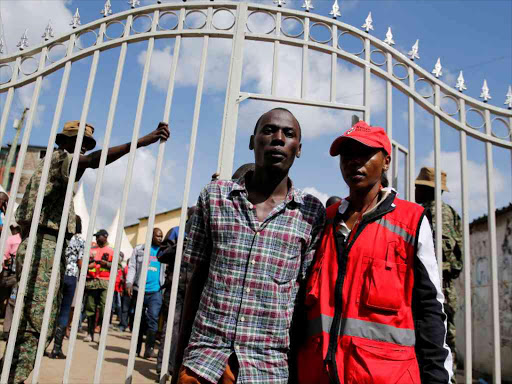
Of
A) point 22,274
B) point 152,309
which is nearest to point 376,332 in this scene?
point 22,274

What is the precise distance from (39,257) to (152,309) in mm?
3081

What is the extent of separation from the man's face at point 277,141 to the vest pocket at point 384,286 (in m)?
0.57

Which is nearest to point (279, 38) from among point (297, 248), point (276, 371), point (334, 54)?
point (334, 54)

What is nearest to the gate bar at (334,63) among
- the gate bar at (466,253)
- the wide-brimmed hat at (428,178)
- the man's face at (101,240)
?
the gate bar at (466,253)

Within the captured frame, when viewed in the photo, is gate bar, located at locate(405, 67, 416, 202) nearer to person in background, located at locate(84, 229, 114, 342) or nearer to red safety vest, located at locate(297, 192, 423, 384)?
red safety vest, located at locate(297, 192, 423, 384)

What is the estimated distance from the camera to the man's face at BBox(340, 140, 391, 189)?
1.79 m

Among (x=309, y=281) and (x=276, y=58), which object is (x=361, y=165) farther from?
(x=276, y=58)

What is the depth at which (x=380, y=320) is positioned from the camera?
155 centimetres

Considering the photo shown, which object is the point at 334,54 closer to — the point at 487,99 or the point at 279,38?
the point at 279,38

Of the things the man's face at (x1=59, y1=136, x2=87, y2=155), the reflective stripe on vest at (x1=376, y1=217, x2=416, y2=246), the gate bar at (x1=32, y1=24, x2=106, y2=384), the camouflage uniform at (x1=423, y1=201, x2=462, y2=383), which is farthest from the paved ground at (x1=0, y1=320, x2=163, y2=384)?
the reflective stripe on vest at (x1=376, y1=217, x2=416, y2=246)

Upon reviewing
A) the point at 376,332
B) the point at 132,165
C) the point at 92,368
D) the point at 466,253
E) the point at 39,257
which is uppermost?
the point at 132,165

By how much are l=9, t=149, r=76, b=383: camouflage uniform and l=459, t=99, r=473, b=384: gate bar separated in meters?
2.74

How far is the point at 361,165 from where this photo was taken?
1.79m

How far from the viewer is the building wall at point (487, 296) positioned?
9633 millimetres
